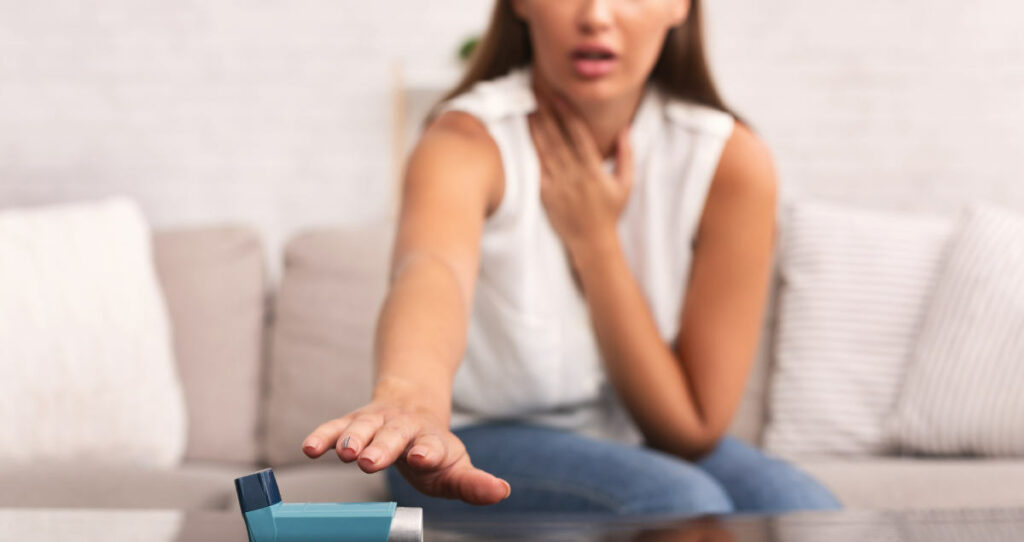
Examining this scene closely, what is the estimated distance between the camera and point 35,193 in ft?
7.46

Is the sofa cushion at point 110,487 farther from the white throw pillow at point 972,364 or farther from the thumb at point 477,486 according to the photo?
the white throw pillow at point 972,364

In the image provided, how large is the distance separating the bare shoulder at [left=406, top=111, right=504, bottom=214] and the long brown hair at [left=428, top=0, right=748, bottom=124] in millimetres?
103

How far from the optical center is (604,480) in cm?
89

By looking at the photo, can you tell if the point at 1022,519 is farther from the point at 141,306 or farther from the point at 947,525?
the point at 141,306

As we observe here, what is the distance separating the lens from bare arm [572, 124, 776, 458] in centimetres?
108

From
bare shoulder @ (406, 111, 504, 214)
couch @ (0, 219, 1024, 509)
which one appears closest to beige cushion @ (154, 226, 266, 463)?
couch @ (0, 219, 1024, 509)

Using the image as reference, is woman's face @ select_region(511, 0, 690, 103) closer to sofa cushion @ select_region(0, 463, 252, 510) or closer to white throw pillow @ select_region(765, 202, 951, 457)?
sofa cushion @ select_region(0, 463, 252, 510)

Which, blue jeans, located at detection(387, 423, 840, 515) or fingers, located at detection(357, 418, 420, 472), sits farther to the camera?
blue jeans, located at detection(387, 423, 840, 515)

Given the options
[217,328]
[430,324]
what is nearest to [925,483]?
[430,324]

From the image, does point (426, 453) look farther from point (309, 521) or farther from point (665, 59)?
point (665, 59)

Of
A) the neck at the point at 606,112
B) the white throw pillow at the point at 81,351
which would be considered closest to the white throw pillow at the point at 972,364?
the neck at the point at 606,112

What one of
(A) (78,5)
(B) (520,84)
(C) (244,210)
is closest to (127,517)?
(B) (520,84)

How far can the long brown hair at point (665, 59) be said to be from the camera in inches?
46.2

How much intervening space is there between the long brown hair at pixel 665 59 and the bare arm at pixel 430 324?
0.44ft
